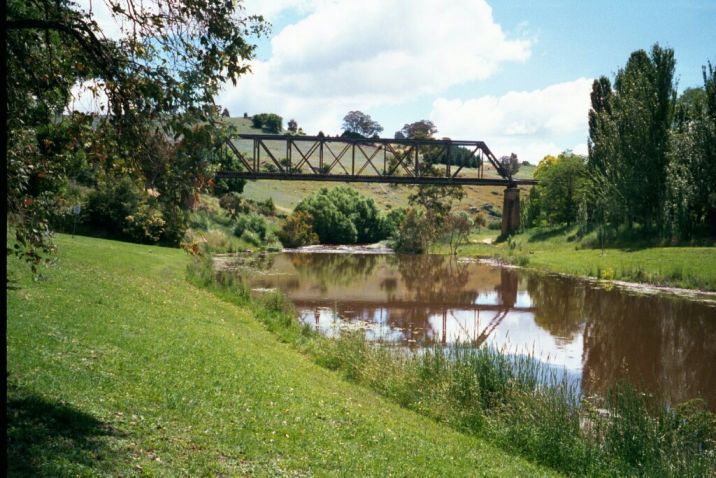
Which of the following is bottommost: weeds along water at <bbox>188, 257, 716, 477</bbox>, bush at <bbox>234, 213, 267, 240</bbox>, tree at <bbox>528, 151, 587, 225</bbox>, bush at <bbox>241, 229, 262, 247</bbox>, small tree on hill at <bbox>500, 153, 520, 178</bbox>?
weeds along water at <bbox>188, 257, 716, 477</bbox>

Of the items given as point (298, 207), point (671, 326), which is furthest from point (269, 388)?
point (298, 207)

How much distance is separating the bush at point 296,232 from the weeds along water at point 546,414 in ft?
150

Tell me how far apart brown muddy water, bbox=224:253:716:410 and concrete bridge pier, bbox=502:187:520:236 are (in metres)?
22.2

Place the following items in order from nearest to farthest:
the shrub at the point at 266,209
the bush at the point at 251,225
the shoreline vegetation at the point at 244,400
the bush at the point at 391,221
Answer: the shoreline vegetation at the point at 244,400 < the bush at the point at 251,225 < the shrub at the point at 266,209 < the bush at the point at 391,221

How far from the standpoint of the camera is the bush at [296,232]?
59000 mm

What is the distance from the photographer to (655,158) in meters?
41.0

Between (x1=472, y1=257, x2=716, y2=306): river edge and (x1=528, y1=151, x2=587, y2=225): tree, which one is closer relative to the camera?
(x1=472, y1=257, x2=716, y2=306): river edge

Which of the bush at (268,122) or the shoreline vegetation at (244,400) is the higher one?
the bush at (268,122)

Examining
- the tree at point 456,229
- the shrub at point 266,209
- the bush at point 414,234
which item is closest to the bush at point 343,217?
the shrub at point 266,209

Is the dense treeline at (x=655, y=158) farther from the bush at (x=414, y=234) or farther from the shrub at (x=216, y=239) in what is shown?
the shrub at (x=216, y=239)

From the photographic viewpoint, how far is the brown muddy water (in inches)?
613

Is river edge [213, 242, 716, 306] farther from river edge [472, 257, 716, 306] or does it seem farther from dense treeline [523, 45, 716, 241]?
dense treeline [523, 45, 716, 241]

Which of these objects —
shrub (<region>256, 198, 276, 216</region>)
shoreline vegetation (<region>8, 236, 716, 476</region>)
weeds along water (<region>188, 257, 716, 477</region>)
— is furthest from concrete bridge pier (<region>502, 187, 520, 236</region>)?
weeds along water (<region>188, 257, 716, 477</region>)

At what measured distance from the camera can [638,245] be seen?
131 ft
